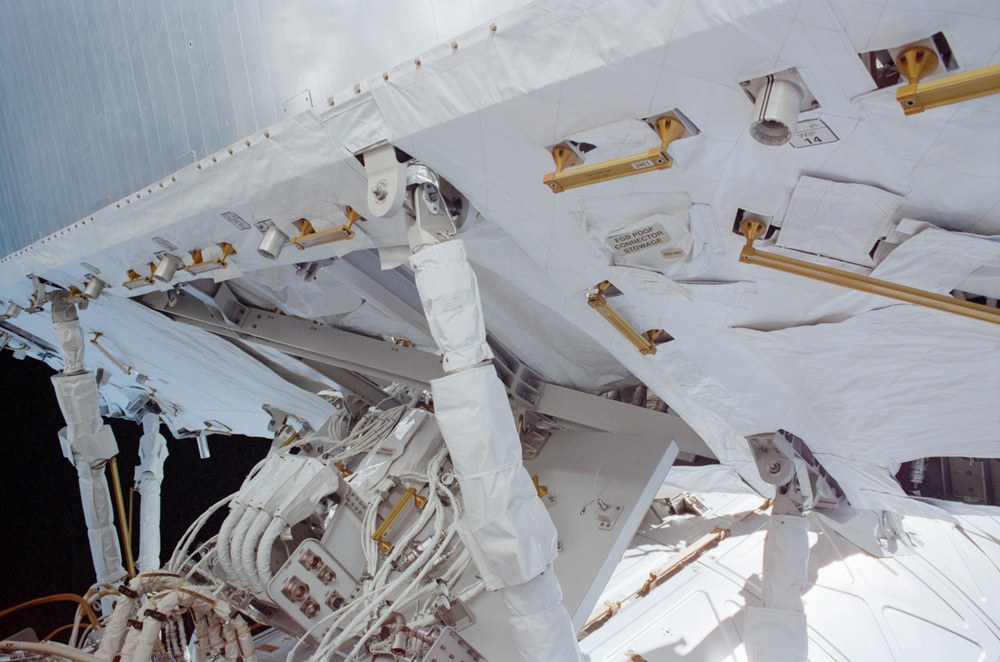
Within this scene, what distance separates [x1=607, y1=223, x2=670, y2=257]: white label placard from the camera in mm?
1699

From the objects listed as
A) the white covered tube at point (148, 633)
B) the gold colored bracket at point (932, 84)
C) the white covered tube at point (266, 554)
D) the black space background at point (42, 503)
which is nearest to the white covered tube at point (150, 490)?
the black space background at point (42, 503)

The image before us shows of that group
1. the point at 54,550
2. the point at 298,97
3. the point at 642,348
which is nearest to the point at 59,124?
the point at 298,97

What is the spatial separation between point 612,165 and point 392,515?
2.27 m

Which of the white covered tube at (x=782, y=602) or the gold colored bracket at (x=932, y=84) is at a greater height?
the gold colored bracket at (x=932, y=84)

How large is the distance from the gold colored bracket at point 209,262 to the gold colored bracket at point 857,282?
6.75ft

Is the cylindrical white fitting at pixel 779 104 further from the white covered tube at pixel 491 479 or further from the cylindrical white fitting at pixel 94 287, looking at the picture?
the cylindrical white fitting at pixel 94 287

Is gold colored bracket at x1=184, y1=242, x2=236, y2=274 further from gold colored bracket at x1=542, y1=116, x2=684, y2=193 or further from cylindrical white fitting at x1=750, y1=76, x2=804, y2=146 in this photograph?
cylindrical white fitting at x1=750, y1=76, x2=804, y2=146

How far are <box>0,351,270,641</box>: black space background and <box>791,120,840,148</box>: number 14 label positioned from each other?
6.56 m

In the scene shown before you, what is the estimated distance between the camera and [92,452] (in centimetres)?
419

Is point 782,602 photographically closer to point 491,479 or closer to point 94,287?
point 491,479

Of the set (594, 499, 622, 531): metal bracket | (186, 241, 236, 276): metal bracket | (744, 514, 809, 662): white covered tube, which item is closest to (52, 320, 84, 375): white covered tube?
(186, 241, 236, 276): metal bracket

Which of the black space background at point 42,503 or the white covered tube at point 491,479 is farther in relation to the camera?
the black space background at point 42,503

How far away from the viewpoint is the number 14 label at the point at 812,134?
1298 mm

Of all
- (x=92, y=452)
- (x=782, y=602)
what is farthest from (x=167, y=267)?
(x=782, y=602)
